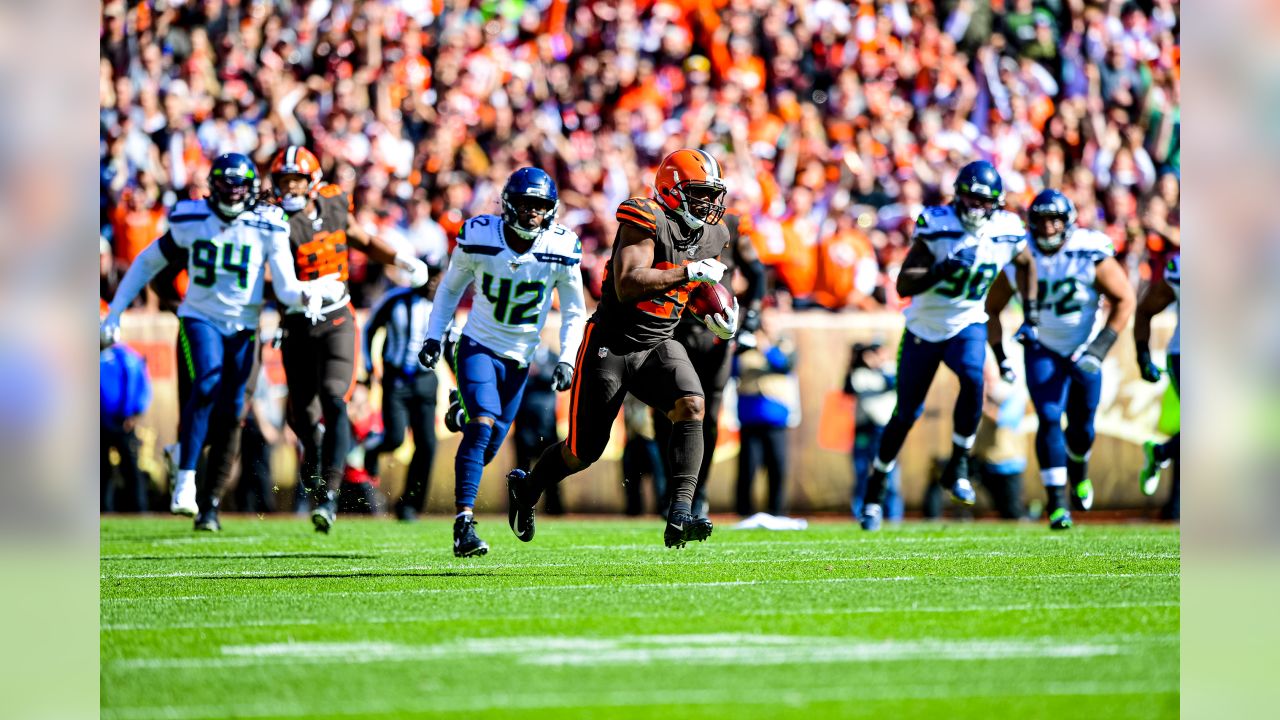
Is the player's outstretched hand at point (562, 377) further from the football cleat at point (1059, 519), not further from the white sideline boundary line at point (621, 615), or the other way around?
the football cleat at point (1059, 519)

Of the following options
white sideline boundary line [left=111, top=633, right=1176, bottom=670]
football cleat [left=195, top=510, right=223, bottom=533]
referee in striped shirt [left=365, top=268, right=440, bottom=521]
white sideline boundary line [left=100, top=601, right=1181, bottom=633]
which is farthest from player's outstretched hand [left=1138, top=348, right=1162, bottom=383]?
football cleat [left=195, top=510, right=223, bottom=533]

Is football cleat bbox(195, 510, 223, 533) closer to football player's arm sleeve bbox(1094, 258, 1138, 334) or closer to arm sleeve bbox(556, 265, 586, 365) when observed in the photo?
arm sleeve bbox(556, 265, 586, 365)

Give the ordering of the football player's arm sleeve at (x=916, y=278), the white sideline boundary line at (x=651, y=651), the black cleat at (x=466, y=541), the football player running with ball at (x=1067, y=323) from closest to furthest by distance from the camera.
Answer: the white sideline boundary line at (x=651, y=651) < the black cleat at (x=466, y=541) < the football player's arm sleeve at (x=916, y=278) < the football player running with ball at (x=1067, y=323)

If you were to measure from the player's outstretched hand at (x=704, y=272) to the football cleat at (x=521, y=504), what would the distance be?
1.52 meters

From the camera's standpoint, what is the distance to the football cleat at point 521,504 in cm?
877

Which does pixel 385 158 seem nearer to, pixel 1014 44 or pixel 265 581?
pixel 1014 44

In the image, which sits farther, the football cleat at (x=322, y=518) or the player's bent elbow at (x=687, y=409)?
the football cleat at (x=322, y=518)

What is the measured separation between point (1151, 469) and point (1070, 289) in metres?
1.72

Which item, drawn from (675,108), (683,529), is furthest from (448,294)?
(675,108)

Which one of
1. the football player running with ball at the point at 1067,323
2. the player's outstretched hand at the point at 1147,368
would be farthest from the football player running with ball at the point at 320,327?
the player's outstretched hand at the point at 1147,368

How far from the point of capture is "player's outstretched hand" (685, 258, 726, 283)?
783 centimetres

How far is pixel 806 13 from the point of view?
57.4 ft

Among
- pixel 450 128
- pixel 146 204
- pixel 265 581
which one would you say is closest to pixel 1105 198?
pixel 450 128

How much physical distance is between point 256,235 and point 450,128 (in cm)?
536
